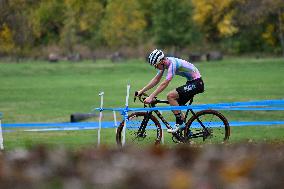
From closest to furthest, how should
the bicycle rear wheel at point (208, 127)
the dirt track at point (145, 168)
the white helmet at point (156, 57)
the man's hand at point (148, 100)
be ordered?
the dirt track at point (145, 168) < the white helmet at point (156, 57) < the bicycle rear wheel at point (208, 127) < the man's hand at point (148, 100)

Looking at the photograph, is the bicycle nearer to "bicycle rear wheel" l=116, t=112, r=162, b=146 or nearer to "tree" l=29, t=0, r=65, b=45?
"bicycle rear wheel" l=116, t=112, r=162, b=146

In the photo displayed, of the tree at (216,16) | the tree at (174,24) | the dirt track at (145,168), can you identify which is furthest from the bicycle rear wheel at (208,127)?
the tree at (216,16)

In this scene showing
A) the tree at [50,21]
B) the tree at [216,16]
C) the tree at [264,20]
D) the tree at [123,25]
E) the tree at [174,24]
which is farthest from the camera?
the tree at [50,21]

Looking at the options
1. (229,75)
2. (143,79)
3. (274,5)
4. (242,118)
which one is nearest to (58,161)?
(242,118)

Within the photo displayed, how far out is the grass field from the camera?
73.9ft

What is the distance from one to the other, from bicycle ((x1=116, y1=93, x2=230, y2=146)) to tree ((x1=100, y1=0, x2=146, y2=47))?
87.5 meters

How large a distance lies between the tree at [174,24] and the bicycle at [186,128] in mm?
86423

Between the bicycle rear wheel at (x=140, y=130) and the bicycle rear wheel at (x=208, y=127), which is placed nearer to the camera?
the bicycle rear wheel at (x=208, y=127)

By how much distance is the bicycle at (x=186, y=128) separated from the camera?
15219 mm

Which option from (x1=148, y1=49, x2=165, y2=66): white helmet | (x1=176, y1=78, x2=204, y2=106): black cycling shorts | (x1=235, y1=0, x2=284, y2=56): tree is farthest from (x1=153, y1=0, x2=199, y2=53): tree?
(x1=148, y1=49, x2=165, y2=66): white helmet

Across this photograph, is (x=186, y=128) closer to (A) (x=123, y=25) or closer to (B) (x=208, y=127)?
(B) (x=208, y=127)

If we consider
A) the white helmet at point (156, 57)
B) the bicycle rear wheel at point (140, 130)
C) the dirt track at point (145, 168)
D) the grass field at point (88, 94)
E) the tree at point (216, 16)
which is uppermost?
the tree at point (216, 16)

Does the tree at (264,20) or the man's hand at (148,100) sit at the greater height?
the tree at (264,20)

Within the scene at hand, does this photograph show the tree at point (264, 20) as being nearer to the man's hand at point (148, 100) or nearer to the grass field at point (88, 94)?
the grass field at point (88, 94)
